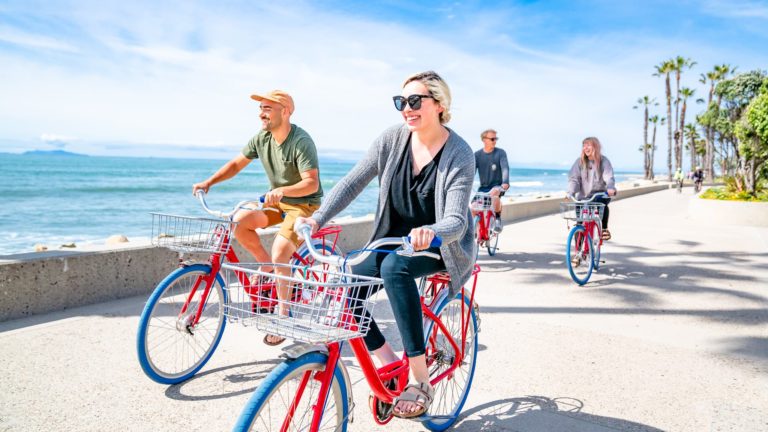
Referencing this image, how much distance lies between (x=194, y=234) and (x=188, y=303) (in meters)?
0.56

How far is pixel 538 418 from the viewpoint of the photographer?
3.34 m

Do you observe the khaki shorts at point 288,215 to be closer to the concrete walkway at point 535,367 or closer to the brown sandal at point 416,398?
the concrete walkway at point 535,367

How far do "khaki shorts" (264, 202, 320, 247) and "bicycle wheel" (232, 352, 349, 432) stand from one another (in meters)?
1.90

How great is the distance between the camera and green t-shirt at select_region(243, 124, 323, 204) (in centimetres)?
438

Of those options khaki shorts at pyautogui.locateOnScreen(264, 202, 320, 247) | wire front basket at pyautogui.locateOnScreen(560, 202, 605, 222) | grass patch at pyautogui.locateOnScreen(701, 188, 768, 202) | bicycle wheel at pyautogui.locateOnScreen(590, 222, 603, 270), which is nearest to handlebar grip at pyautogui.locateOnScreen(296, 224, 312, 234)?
khaki shorts at pyautogui.locateOnScreen(264, 202, 320, 247)

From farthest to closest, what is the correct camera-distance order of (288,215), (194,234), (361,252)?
(288,215), (194,234), (361,252)

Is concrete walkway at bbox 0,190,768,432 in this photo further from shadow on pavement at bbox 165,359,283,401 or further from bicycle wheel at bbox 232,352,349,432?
bicycle wheel at bbox 232,352,349,432

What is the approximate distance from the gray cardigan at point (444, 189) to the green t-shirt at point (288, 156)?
143 centimetres

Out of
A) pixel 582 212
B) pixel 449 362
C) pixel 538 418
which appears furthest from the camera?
pixel 582 212

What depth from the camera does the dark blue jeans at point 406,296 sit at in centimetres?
247

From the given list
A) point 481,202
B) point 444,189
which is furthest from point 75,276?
point 481,202

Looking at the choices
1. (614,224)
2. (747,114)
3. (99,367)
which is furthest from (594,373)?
(747,114)

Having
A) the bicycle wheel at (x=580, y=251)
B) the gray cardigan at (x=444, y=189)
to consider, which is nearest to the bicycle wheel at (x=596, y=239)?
the bicycle wheel at (x=580, y=251)

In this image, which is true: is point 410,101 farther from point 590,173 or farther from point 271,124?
point 590,173
